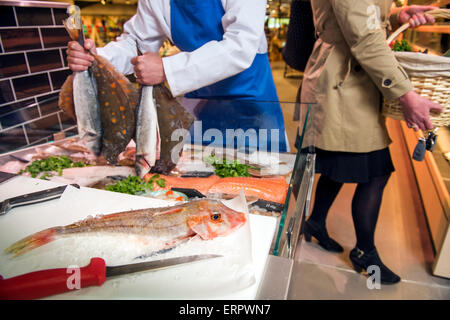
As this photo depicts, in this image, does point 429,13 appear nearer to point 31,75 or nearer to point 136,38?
point 136,38

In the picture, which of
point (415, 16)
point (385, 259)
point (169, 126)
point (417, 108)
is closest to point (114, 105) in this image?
point (169, 126)

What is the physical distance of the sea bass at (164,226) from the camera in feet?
1.99

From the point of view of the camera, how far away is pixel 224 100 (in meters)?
1.15

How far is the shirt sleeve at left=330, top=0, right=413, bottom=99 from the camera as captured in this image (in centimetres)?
120

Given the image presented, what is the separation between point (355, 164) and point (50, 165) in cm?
139

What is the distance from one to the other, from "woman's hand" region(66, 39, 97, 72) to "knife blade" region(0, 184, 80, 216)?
1.28ft

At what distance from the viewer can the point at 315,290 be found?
1.75m

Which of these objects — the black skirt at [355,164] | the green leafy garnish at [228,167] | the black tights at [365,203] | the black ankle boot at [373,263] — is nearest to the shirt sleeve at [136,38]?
the green leafy garnish at [228,167]

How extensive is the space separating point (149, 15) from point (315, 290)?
1672 mm

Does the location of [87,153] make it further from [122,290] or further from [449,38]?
[449,38]

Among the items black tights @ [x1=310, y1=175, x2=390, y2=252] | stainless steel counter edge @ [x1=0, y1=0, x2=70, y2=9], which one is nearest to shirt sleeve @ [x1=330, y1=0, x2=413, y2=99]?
black tights @ [x1=310, y1=175, x2=390, y2=252]

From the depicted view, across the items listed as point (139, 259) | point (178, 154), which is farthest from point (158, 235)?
point (178, 154)

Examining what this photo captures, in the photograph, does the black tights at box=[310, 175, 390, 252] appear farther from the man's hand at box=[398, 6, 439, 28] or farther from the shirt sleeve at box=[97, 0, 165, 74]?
the shirt sleeve at box=[97, 0, 165, 74]

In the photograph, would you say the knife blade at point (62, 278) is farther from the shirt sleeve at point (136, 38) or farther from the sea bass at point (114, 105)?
the shirt sleeve at point (136, 38)
